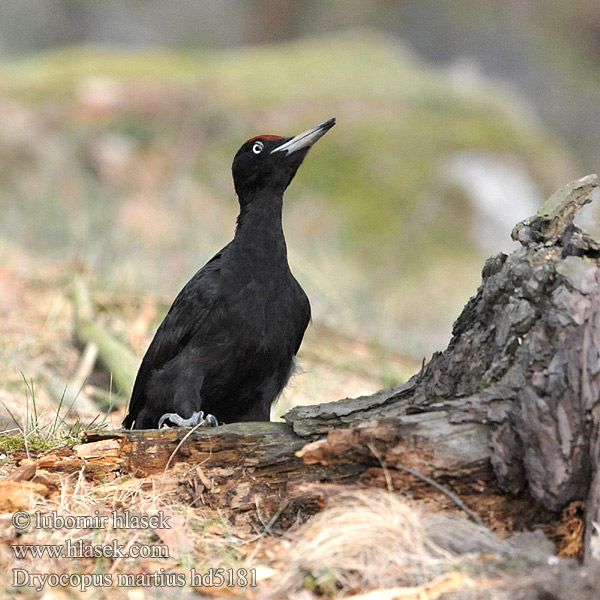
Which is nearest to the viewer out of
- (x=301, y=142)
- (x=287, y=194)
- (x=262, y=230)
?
(x=262, y=230)

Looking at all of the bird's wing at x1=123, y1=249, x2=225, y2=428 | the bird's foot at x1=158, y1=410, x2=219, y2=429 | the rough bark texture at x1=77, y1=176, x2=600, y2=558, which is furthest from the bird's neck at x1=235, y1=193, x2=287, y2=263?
the rough bark texture at x1=77, y1=176, x2=600, y2=558

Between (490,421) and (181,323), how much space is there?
1842mm

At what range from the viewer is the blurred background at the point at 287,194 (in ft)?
21.2

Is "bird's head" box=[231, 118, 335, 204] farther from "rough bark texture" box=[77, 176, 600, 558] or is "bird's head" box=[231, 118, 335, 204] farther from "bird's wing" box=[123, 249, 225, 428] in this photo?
"rough bark texture" box=[77, 176, 600, 558]

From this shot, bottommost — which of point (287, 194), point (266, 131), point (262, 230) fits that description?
point (262, 230)

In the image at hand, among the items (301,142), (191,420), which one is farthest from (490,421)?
(301,142)

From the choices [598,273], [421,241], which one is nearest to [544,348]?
[598,273]

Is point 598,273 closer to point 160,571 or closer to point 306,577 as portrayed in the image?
point 306,577

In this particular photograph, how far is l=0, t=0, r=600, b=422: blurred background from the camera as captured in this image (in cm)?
648

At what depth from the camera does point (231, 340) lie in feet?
12.7

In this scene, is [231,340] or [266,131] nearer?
[231,340]

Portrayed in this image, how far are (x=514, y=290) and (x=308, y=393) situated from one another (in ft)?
8.41

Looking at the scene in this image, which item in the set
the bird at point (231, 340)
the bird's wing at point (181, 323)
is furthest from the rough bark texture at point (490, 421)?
the bird's wing at point (181, 323)

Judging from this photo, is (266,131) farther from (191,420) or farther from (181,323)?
(191,420)
